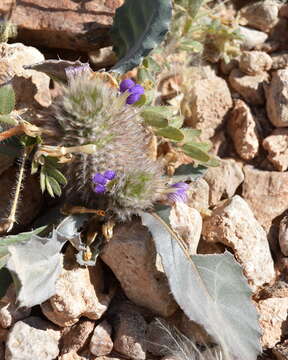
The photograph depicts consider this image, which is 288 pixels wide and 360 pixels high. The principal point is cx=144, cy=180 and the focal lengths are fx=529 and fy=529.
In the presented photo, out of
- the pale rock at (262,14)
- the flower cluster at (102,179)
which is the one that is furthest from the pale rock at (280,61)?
the flower cluster at (102,179)

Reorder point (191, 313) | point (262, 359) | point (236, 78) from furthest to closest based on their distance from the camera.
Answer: point (236, 78)
point (262, 359)
point (191, 313)

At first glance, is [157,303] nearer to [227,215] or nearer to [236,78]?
[227,215]

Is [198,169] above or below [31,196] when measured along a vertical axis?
above

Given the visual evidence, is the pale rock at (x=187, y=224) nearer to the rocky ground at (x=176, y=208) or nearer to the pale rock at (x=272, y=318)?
the rocky ground at (x=176, y=208)

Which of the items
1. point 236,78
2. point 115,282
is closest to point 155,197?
point 115,282

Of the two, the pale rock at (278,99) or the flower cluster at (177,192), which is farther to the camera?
the pale rock at (278,99)

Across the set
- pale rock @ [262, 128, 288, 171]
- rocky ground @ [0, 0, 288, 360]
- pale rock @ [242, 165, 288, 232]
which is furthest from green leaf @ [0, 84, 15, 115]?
pale rock @ [262, 128, 288, 171]

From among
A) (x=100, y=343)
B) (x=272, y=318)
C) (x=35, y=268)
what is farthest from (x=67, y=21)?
(x=272, y=318)
